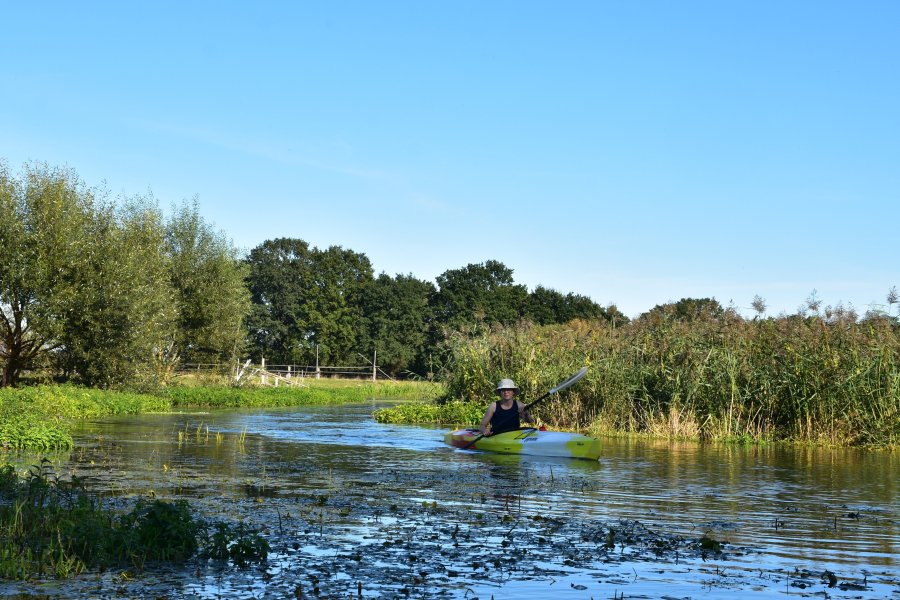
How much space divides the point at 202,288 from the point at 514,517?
36.6 meters

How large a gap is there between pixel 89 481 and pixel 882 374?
642 inches

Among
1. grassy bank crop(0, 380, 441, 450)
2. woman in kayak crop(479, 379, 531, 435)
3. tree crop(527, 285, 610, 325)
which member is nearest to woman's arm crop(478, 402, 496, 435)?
woman in kayak crop(479, 379, 531, 435)

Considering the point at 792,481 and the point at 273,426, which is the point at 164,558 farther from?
the point at 273,426

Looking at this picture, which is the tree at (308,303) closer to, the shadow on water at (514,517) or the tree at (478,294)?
the tree at (478,294)

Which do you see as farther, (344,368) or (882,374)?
(344,368)

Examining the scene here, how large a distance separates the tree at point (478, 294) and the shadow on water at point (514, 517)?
225 ft

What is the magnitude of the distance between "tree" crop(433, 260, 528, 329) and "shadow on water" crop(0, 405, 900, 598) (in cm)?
6849

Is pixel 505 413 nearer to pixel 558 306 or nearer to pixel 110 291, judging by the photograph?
pixel 110 291

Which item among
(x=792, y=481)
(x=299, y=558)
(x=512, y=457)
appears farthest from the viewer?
(x=512, y=457)

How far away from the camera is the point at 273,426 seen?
87.2 ft

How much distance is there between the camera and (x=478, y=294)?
8906 cm

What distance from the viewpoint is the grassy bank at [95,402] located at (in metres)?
17.8

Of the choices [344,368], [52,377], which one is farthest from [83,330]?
[344,368]

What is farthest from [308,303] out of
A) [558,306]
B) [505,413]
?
[505,413]
